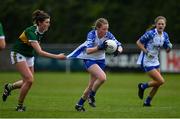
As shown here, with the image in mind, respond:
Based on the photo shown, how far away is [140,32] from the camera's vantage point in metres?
45.0

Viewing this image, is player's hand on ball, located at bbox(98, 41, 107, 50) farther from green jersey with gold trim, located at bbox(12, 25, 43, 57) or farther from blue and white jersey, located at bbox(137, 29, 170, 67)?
blue and white jersey, located at bbox(137, 29, 170, 67)

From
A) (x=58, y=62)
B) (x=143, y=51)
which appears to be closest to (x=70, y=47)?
(x=58, y=62)

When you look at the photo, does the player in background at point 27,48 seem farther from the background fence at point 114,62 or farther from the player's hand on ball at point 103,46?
the background fence at point 114,62

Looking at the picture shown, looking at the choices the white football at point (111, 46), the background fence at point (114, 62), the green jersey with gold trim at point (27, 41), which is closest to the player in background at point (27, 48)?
the green jersey with gold trim at point (27, 41)

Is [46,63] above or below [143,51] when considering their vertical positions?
below

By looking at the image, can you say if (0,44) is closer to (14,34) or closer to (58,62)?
(58,62)

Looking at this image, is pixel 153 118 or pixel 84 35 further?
pixel 84 35

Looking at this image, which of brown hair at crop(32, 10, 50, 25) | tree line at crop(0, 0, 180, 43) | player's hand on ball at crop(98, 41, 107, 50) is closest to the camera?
brown hair at crop(32, 10, 50, 25)

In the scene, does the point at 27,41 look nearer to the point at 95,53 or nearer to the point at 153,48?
the point at 95,53

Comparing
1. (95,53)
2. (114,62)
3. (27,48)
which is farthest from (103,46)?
(114,62)

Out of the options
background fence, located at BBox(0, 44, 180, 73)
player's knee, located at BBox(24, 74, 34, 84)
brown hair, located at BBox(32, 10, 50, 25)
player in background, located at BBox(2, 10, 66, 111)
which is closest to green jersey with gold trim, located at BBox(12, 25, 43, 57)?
player in background, located at BBox(2, 10, 66, 111)

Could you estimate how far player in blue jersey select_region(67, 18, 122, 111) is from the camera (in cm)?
1463

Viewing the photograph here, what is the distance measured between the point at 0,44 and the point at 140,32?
31821 mm

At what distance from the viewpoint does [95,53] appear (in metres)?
15.3
